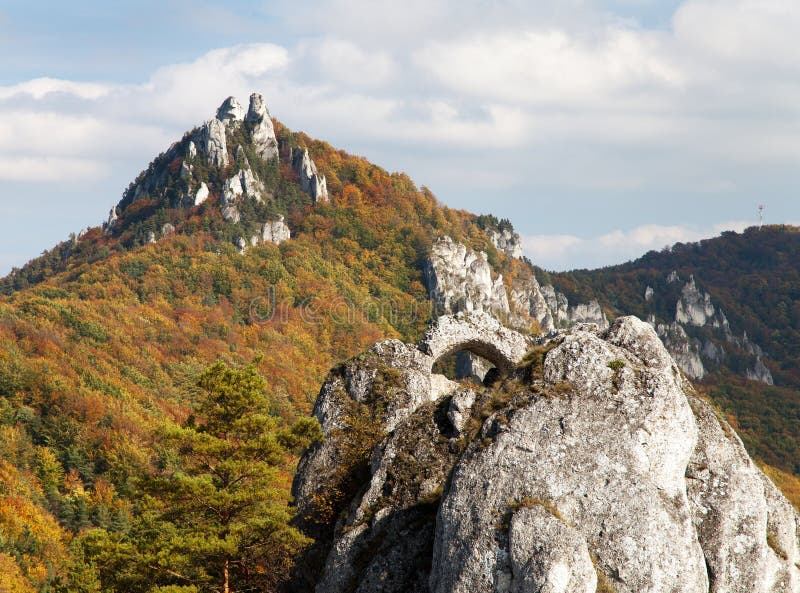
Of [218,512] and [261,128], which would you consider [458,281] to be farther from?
[218,512]

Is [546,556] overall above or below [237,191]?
below

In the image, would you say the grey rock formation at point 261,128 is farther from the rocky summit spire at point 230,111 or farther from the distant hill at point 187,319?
the rocky summit spire at point 230,111

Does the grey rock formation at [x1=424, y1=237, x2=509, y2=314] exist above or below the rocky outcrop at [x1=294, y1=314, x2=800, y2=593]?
above

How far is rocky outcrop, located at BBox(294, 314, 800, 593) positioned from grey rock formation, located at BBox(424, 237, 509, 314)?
512 ft

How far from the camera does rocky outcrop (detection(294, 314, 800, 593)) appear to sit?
1827 centimetres

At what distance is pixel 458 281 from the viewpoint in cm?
19062

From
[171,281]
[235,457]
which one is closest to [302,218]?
[171,281]

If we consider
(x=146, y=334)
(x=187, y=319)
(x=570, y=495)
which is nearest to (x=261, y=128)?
(x=187, y=319)

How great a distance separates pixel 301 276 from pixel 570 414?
508ft

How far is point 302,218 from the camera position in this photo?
192125 millimetres

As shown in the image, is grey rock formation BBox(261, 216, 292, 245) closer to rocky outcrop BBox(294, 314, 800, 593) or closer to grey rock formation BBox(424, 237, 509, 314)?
grey rock formation BBox(424, 237, 509, 314)

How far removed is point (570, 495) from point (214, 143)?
592 ft

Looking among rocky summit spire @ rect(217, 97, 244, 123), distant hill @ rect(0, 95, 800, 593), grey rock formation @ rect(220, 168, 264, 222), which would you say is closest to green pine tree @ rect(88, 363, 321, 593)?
distant hill @ rect(0, 95, 800, 593)

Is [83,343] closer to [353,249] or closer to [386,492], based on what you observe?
[353,249]
